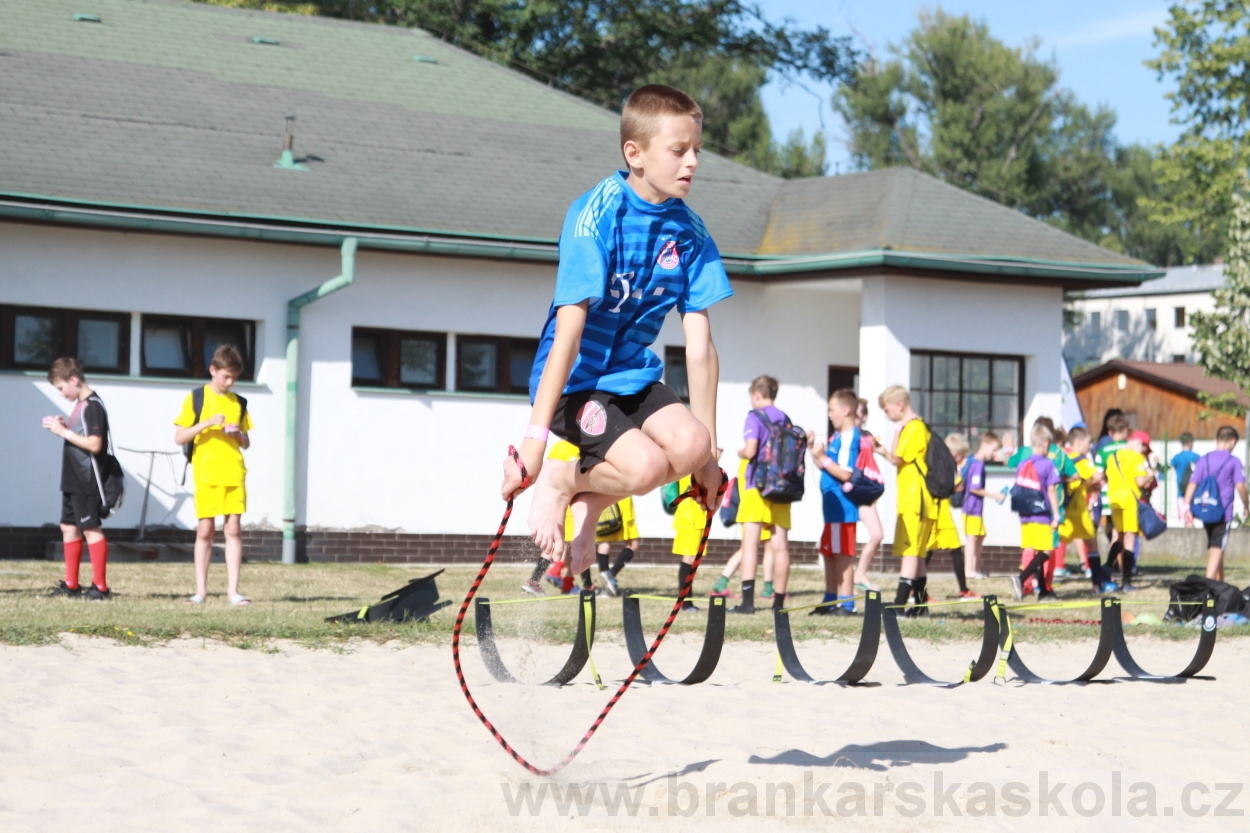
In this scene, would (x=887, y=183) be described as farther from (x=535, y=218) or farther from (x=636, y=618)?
(x=636, y=618)

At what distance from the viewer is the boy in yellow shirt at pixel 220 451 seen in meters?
11.2

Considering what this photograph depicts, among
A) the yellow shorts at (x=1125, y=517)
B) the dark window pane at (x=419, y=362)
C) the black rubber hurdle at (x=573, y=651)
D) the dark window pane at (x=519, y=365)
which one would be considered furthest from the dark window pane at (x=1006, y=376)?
the black rubber hurdle at (x=573, y=651)

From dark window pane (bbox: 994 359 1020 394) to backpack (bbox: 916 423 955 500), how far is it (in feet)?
24.5

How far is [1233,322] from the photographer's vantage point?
28391mm

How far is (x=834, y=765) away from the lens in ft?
20.6

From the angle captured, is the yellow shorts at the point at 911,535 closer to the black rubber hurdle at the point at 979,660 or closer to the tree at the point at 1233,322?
the black rubber hurdle at the point at 979,660

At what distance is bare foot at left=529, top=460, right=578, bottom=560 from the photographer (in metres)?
5.32

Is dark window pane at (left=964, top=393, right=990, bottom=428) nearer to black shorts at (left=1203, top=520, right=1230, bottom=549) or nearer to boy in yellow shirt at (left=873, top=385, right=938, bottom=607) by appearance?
black shorts at (left=1203, top=520, right=1230, bottom=549)

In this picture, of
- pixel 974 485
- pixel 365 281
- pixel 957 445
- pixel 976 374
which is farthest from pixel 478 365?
pixel 976 374

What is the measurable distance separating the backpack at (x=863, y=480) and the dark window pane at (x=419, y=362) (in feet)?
24.1

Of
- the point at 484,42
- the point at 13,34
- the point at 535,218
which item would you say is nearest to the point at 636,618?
the point at 535,218

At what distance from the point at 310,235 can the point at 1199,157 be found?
82.8 ft

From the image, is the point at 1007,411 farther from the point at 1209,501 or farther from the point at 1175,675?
the point at 1175,675

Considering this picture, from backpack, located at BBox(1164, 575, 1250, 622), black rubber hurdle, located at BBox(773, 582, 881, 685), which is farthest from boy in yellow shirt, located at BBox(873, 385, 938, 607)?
black rubber hurdle, located at BBox(773, 582, 881, 685)
